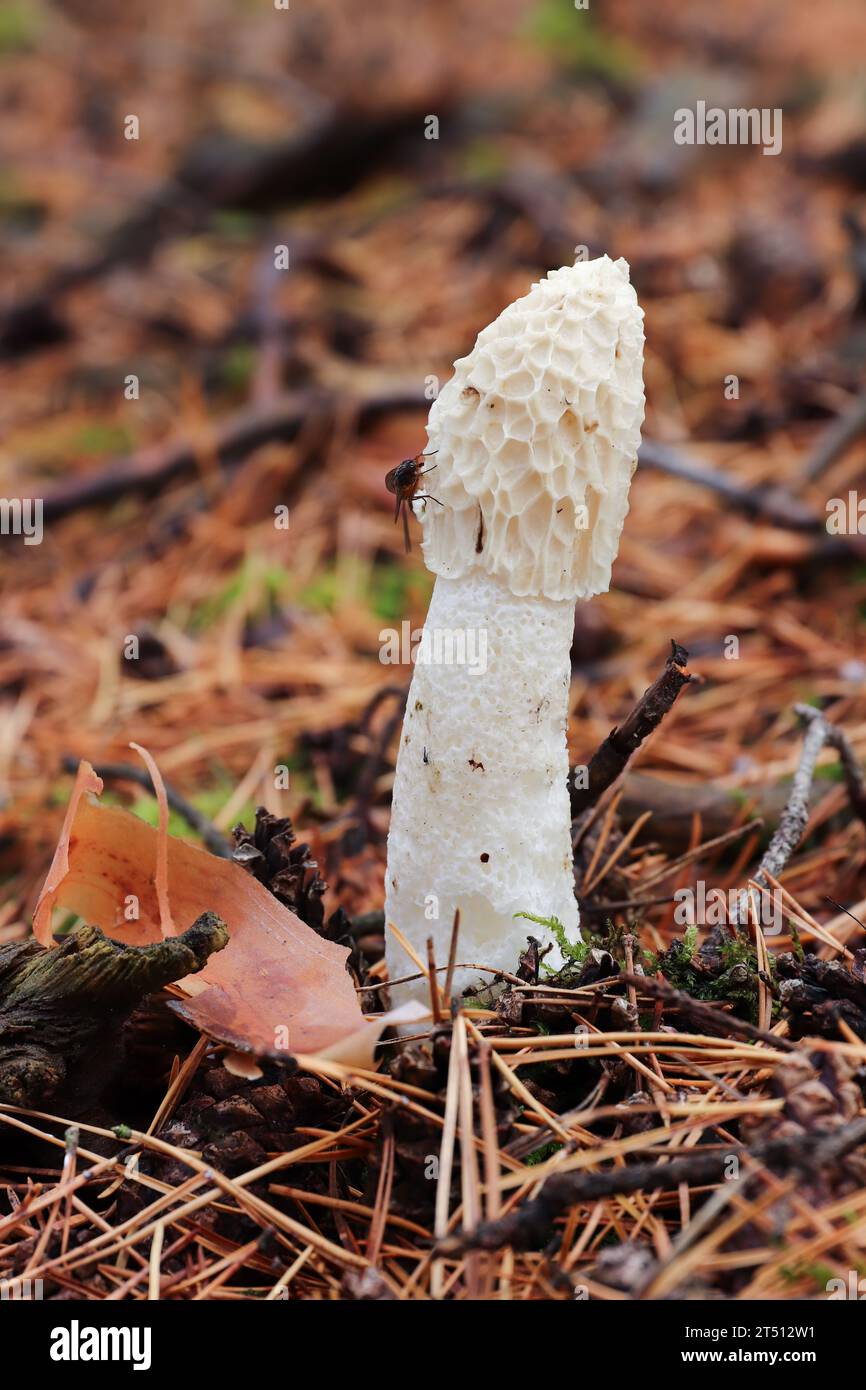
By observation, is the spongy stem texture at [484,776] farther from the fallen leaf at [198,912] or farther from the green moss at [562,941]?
the fallen leaf at [198,912]

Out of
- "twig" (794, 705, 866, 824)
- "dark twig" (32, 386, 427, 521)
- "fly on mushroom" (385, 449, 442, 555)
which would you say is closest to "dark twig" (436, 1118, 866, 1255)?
"fly on mushroom" (385, 449, 442, 555)

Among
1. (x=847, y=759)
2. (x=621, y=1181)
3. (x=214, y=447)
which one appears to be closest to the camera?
(x=621, y=1181)

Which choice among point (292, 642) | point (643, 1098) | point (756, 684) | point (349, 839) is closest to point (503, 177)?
point (292, 642)

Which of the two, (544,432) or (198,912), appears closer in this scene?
(544,432)

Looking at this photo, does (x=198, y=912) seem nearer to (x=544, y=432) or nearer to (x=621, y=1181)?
(x=621, y=1181)

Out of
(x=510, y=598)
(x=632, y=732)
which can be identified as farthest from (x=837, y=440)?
(x=510, y=598)

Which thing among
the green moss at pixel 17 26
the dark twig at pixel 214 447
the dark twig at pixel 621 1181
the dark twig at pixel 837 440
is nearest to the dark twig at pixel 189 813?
the dark twig at pixel 621 1181
